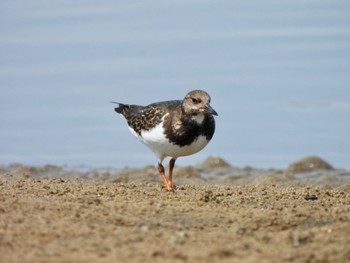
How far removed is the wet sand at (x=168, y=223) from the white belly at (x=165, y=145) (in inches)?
24.5

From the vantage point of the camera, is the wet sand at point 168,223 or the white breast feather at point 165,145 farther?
the white breast feather at point 165,145

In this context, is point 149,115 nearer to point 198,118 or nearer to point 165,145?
point 165,145

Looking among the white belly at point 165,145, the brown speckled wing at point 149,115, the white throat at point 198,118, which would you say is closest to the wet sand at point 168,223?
the white belly at point 165,145

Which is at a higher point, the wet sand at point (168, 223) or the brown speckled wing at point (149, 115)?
the brown speckled wing at point (149, 115)

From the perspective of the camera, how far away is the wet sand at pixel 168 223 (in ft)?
21.0

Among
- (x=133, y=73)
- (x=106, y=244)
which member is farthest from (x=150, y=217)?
(x=133, y=73)

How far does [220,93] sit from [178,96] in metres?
0.69

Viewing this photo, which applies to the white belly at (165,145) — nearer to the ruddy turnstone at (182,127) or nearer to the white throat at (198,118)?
the ruddy turnstone at (182,127)

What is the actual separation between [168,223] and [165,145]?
2897 millimetres

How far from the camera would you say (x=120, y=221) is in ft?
24.0

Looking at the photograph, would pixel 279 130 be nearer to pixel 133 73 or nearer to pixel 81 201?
pixel 133 73

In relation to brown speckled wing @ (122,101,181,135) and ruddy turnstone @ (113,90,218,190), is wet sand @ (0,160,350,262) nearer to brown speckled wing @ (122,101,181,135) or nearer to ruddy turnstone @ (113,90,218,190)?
ruddy turnstone @ (113,90,218,190)

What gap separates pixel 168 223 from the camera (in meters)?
7.34

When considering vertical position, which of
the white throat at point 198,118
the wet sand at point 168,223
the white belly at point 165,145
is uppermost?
the white throat at point 198,118
